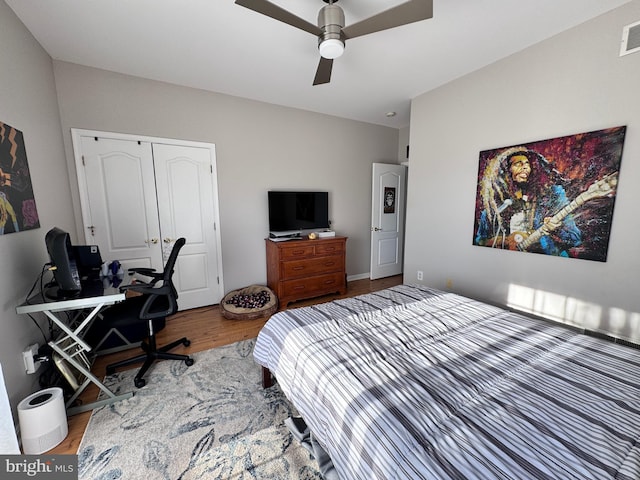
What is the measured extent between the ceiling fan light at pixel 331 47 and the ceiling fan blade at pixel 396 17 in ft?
0.27

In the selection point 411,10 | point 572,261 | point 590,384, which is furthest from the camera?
point 572,261

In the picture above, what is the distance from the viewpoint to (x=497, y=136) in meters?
2.58

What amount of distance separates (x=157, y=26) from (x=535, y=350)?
133 inches

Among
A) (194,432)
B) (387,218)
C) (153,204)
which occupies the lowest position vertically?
(194,432)

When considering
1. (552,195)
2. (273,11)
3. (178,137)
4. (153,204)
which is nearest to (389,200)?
(552,195)

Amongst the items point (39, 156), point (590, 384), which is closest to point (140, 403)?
point (39, 156)

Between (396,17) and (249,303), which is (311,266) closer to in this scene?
(249,303)

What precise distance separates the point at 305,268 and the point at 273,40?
8.26ft

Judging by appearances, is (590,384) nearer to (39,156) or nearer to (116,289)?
(116,289)

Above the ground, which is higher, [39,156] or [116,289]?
[39,156]

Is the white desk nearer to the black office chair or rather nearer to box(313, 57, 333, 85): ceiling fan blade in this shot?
the black office chair

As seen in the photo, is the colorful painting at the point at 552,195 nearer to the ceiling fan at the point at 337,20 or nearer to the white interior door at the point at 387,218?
the ceiling fan at the point at 337,20

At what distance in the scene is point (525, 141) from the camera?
7.81ft

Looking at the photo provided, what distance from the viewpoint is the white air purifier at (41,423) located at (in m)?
1.41
